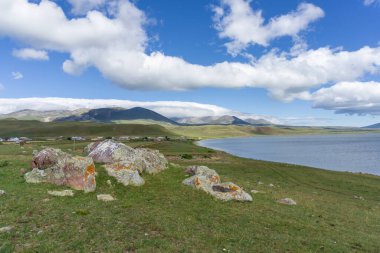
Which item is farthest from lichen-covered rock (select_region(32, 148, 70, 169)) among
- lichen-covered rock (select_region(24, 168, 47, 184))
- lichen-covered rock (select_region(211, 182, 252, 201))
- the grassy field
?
lichen-covered rock (select_region(211, 182, 252, 201))

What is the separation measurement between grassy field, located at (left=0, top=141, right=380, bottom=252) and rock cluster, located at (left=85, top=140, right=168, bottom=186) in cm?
105

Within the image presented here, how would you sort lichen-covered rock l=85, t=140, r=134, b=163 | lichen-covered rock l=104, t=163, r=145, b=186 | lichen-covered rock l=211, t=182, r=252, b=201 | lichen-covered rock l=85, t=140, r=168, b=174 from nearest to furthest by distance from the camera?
lichen-covered rock l=211, t=182, r=252, b=201 < lichen-covered rock l=104, t=163, r=145, b=186 < lichen-covered rock l=85, t=140, r=168, b=174 < lichen-covered rock l=85, t=140, r=134, b=163

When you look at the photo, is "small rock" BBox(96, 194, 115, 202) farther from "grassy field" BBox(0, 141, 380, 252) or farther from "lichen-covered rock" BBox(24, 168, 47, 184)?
"lichen-covered rock" BBox(24, 168, 47, 184)

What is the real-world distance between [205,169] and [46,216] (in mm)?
18908

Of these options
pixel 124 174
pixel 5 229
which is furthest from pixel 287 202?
pixel 5 229

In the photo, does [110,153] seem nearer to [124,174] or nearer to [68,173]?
[124,174]

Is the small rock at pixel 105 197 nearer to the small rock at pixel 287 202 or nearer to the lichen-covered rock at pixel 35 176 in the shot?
the lichen-covered rock at pixel 35 176

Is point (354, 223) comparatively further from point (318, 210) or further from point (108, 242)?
point (108, 242)

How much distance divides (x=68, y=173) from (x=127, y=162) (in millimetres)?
6346

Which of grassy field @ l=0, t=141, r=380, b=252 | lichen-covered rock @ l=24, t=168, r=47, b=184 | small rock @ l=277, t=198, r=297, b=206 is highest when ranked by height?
lichen-covered rock @ l=24, t=168, r=47, b=184

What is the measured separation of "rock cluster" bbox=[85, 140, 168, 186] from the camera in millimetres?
31469

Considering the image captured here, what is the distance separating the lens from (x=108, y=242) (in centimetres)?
1784

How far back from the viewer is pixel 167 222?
860 inches

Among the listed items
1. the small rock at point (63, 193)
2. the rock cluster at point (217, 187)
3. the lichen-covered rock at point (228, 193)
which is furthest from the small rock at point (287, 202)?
the small rock at point (63, 193)
